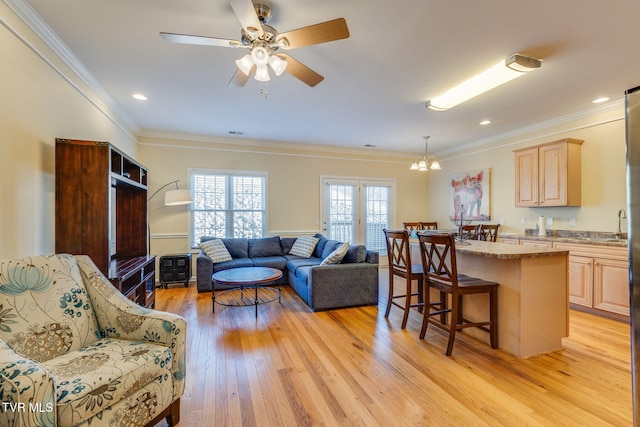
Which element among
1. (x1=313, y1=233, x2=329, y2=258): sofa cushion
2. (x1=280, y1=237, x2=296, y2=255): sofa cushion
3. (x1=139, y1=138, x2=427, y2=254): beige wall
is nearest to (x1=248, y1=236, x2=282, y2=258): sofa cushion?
(x1=280, y1=237, x2=296, y2=255): sofa cushion

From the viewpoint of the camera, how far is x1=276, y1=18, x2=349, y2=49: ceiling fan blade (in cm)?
165

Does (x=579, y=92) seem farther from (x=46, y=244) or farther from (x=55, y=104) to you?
(x=46, y=244)

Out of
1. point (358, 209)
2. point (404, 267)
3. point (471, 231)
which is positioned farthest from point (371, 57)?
point (358, 209)

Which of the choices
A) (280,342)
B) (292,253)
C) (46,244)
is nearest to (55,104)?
(46,244)

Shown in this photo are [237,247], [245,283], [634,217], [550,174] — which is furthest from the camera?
[237,247]

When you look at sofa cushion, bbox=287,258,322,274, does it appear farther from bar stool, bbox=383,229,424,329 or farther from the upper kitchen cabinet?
the upper kitchen cabinet

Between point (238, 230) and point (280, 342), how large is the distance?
3.12m

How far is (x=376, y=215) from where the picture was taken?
21.4 ft

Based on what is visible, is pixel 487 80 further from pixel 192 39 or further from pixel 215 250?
pixel 215 250

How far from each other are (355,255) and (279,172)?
8.57 feet

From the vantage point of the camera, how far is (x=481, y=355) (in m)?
2.47

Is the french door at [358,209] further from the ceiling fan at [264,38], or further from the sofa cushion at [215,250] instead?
the ceiling fan at [264,38]

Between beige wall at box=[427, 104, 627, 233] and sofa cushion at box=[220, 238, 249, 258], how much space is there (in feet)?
14.9

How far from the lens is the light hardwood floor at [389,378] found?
5.73 ft
